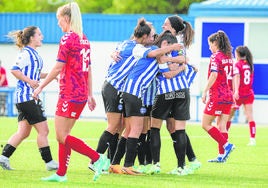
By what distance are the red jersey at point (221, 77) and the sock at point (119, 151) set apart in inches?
107

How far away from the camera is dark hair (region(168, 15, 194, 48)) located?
13.0 m

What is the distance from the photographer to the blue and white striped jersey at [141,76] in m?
12.6

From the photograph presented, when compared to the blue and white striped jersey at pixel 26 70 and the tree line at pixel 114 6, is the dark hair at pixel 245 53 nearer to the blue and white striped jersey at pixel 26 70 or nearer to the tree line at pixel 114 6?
the blue and white striped jersey at pixel 26 70

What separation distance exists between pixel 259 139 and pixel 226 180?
9787mm

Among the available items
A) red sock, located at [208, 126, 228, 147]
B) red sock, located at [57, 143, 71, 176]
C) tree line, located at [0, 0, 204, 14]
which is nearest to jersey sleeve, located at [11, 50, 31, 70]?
red sock, located at [57, 143, 71, 176]

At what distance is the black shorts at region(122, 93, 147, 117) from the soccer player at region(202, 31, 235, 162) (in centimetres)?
299

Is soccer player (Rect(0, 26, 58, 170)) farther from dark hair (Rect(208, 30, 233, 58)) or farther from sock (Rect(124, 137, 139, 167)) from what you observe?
dark hair (Rect(208, 30, 233, 58))

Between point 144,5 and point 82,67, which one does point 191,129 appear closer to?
point 82,67

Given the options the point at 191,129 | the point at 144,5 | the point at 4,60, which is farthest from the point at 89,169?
the point at 144,5

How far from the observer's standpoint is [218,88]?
1577 centimetres

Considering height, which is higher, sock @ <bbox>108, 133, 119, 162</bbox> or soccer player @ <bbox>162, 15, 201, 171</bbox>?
soccer player @ <bbox>162, 15, 201, 171</bbox>

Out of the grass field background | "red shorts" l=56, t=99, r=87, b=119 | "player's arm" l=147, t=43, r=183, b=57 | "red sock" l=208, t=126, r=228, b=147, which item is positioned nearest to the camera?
"red shorts" l=56, t=99, r=87, b=119

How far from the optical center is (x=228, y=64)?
15.5 metres

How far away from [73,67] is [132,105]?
1.43 m
